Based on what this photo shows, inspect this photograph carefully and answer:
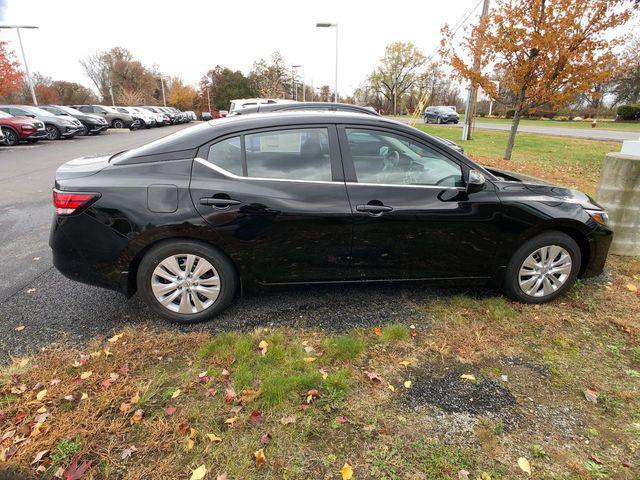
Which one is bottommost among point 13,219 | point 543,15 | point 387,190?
point 13,219

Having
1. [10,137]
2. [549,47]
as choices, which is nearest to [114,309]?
[549,47]

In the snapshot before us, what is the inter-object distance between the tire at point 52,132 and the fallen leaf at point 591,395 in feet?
74.1

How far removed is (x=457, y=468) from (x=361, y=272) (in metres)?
1.61

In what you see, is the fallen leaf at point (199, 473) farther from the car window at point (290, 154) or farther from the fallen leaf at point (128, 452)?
the car window at point (290, 154)

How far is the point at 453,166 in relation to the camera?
3.30 m

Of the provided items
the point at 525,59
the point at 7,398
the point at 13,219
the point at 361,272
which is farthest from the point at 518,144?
the point at 7,398

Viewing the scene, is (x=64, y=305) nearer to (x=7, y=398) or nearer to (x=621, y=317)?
(x=7, y=398)

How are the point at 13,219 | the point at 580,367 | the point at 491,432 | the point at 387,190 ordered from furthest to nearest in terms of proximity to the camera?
1. the point at 13,219
2. the point at 387,190
3. the point at 580,367
4. the point at 491,432

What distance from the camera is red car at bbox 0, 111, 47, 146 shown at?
54.1 ft

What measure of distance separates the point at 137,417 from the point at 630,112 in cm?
4706

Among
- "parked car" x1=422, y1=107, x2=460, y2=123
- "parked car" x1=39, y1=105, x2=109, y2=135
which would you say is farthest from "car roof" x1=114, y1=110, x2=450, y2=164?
"parked car" x1=422, y1=107, x2=460, y2=123

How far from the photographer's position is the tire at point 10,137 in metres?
16.5

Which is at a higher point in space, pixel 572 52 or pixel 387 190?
pixel 572 52

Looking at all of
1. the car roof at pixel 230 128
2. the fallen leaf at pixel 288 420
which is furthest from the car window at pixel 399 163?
the fallen leaf at pixel 288 420
